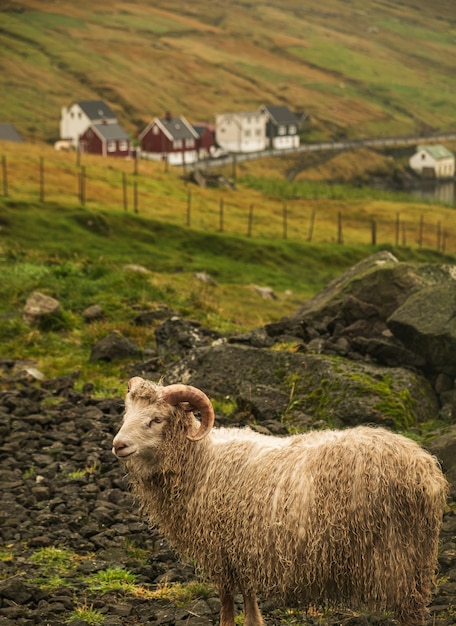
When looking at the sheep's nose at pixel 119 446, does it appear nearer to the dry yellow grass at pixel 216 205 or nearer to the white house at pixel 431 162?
the dry yellow grass at pixel 216 205

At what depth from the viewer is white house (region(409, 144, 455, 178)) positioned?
179750 millimetres

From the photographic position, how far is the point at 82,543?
43.9ft

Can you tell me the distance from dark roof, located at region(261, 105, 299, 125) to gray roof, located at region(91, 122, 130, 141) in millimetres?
53018

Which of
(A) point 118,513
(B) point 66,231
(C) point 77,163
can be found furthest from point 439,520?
(C) point 77,163

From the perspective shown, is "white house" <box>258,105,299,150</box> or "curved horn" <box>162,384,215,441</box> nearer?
"curved horn" <box>162,384,215,441</box>

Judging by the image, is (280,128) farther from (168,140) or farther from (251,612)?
(251,612)

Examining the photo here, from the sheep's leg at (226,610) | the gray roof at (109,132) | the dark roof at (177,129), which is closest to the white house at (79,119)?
the gray roof at (109,132)

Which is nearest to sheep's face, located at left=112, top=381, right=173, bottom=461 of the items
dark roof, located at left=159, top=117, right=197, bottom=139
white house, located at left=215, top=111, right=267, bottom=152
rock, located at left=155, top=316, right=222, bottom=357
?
rock, located at left=155, top=316, right=222, bottom=357

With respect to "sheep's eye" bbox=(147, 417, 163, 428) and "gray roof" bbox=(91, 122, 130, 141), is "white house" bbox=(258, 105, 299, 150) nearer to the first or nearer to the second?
"gray roof" bbox=(91, 122, 130, 141)

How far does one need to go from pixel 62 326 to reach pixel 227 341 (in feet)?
19.3

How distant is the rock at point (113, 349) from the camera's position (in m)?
22.2

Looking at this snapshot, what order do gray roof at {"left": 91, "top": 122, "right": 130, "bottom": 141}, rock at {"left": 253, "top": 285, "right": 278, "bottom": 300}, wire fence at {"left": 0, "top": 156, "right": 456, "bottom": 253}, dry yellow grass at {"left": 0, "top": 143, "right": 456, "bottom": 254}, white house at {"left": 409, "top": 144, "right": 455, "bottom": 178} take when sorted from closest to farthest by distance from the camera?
rock at {"left": 253, "top": 285, "right": 278, "bottom": 300} → wire fence at {"left": 0, "top": 156, "right": 456, "bottom": 253} → dry yellow grass at {"left": 0, "top": 143, "right": 456, "bottom": 254} → gray roof at {"left": 91, "top": 122, "right": 130, "bottom": 141} → white house at {"left": 409, "top": 144, "right": 455, "bottom": 178}

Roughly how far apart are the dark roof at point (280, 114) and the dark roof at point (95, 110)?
42.9 m

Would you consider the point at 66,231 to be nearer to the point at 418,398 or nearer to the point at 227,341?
the point at 227,341
